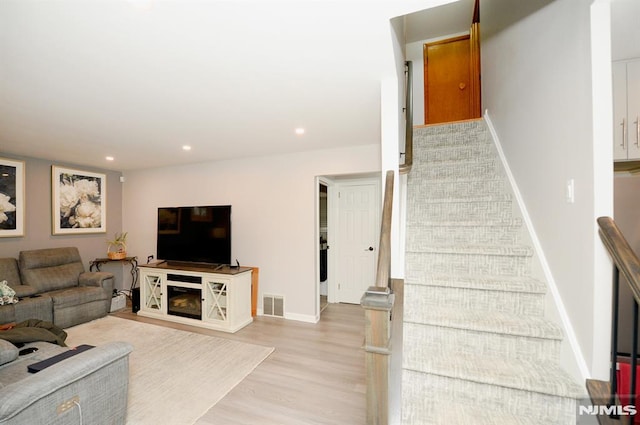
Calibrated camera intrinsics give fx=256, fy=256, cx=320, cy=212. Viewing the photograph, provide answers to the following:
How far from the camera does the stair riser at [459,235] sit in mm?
2027

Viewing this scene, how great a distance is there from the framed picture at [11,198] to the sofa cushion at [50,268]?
42 centimetres

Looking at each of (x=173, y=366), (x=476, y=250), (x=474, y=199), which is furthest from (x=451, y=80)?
(x=173, y=366)

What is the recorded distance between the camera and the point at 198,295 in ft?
12.3

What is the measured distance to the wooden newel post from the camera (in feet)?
3.38

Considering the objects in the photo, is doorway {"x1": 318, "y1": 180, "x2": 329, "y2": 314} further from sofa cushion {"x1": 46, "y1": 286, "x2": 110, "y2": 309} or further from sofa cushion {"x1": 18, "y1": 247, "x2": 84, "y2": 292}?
sofa cushion {"x1": 18, "y1": 247, "x2": 84, "y2": 292}

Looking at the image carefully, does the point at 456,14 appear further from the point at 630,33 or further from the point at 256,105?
the point at 256,105

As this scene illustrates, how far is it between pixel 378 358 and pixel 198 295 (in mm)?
3433

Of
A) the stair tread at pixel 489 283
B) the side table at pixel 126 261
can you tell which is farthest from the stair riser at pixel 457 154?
the side table at pixel 126 261

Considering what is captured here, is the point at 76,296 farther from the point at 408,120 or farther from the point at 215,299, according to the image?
the point at 408,120

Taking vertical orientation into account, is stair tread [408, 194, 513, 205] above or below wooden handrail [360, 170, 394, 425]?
above

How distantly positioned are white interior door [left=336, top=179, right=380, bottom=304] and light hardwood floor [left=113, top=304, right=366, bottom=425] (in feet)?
3.04

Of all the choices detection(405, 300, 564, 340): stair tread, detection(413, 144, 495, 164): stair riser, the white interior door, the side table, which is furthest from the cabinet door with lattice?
detection(413, 144, 495, 164): stair riser

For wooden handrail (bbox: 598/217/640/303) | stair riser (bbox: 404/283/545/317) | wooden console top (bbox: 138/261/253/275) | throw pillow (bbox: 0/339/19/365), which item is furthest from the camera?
wooden console top (bbox: 138/261/253/275)

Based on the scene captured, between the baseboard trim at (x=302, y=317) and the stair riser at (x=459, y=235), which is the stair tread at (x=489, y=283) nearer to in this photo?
the stair riser at (x=459, y=235)
